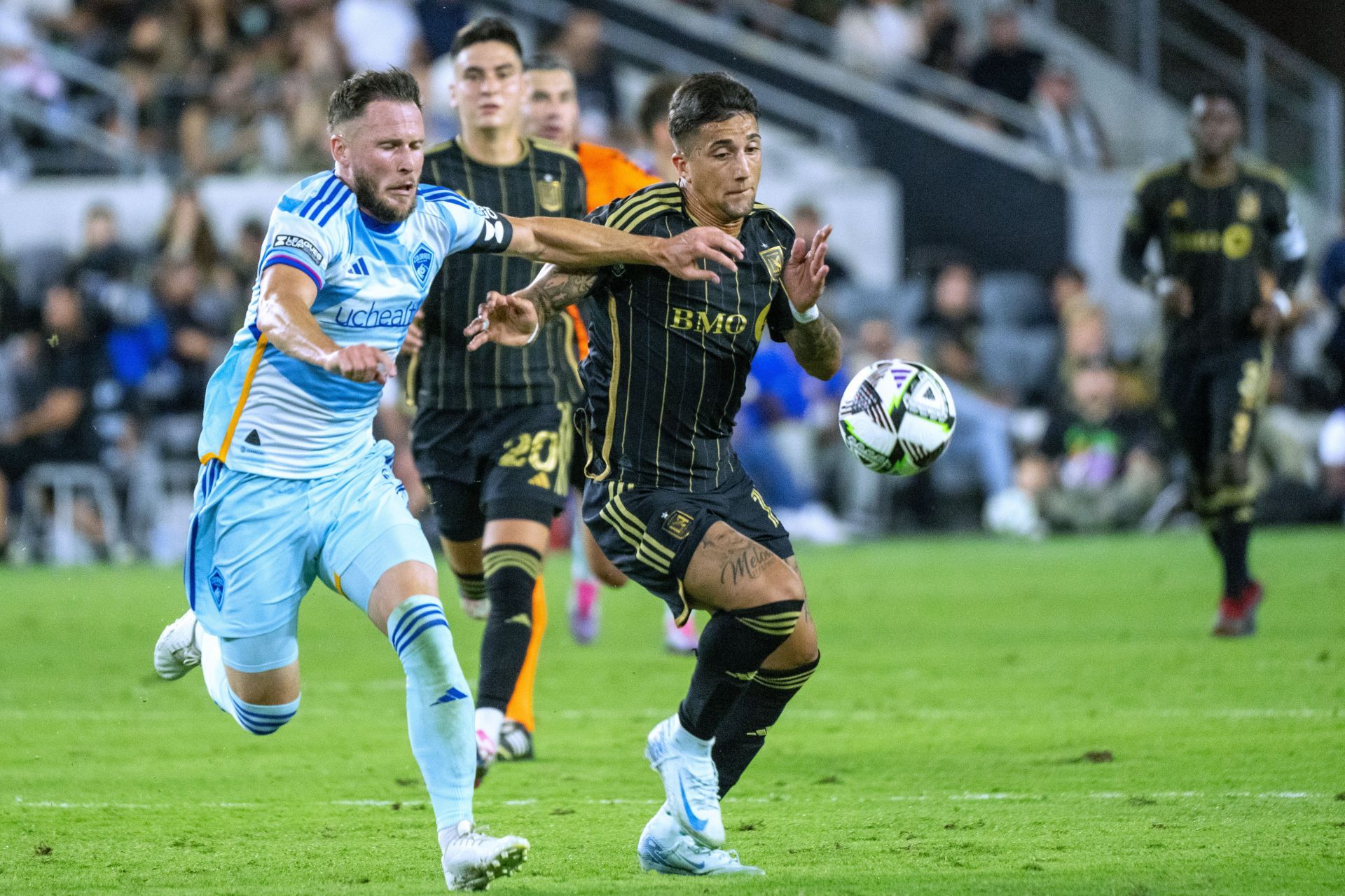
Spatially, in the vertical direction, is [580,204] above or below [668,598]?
above

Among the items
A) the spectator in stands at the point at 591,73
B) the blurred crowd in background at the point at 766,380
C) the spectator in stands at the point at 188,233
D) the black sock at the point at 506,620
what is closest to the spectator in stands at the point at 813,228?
the blurred crowd in background at the point at 766,380

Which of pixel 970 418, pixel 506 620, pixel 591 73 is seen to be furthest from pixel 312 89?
pixel 506 620

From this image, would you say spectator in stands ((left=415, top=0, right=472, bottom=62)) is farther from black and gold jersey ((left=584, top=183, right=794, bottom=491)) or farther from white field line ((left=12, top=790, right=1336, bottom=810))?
black and gold jersey ((left=584, top=183, right=794, bottom=491))

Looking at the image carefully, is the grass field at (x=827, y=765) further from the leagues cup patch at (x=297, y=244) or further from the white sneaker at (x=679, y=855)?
the leagues cup patch at (x=297, y=244)

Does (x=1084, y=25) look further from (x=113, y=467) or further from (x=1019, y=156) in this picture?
(x=113, y=467)

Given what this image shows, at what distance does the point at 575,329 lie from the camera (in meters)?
8.16

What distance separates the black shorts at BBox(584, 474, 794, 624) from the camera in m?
5.60

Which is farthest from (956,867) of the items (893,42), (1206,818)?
(893,42)

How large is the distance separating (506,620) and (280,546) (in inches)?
73.5

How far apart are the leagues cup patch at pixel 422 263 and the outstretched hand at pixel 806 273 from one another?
3.67 feet

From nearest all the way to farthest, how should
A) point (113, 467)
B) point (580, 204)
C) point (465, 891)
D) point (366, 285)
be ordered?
point (465, 891), point (366, 285), point (580, 204), point (113, 467)

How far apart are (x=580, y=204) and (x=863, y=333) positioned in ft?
32.1

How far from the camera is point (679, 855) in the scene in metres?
5.32

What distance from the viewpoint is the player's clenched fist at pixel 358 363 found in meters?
4.69
